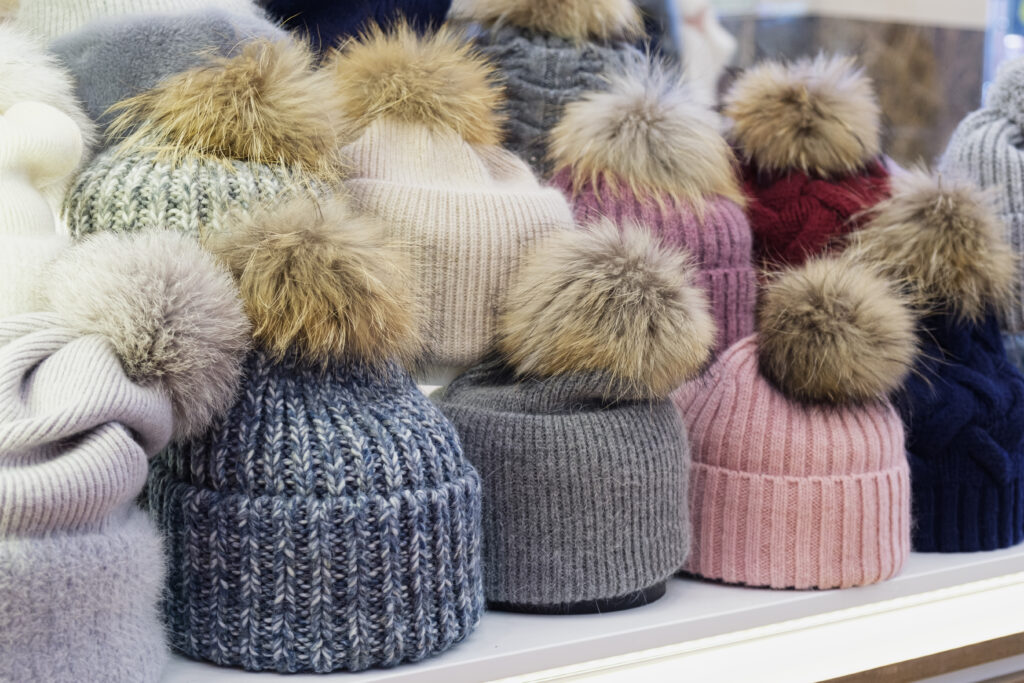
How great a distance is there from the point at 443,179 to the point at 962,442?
0.61m

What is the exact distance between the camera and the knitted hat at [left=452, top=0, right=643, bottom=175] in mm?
1132

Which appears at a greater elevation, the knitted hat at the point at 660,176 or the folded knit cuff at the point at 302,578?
the knitted hat at the point at 660,176

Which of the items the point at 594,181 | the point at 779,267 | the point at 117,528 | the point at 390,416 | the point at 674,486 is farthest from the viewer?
the point at 779,267

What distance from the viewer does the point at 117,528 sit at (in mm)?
673

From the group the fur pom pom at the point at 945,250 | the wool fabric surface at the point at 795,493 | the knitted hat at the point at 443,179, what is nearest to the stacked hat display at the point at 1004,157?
the fur pom pom at the point at 945,250

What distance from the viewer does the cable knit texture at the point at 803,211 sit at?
1.19m

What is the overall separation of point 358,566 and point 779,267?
66 cm

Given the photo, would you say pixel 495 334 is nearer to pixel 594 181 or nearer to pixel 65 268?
pixel 594 181

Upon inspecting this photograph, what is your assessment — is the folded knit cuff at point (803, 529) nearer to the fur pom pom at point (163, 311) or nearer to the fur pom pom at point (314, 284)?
the fur pom pom at point (314, 284)

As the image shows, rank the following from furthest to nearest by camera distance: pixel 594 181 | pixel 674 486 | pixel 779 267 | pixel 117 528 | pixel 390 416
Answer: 1. pixel 779 267
2. pixel 594 181
3. pixel 674 486
4. pixel 390 416
5. pixel 117 528

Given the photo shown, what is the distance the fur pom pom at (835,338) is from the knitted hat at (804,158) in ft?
0.51

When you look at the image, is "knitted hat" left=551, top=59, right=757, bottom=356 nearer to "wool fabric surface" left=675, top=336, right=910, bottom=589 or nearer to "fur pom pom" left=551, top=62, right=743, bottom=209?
"fur pom pom" left=551, top=62, right=743, bottom=209

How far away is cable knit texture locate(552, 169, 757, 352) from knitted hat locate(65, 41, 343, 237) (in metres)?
0.30

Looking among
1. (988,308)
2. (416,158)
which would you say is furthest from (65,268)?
(988,308)
